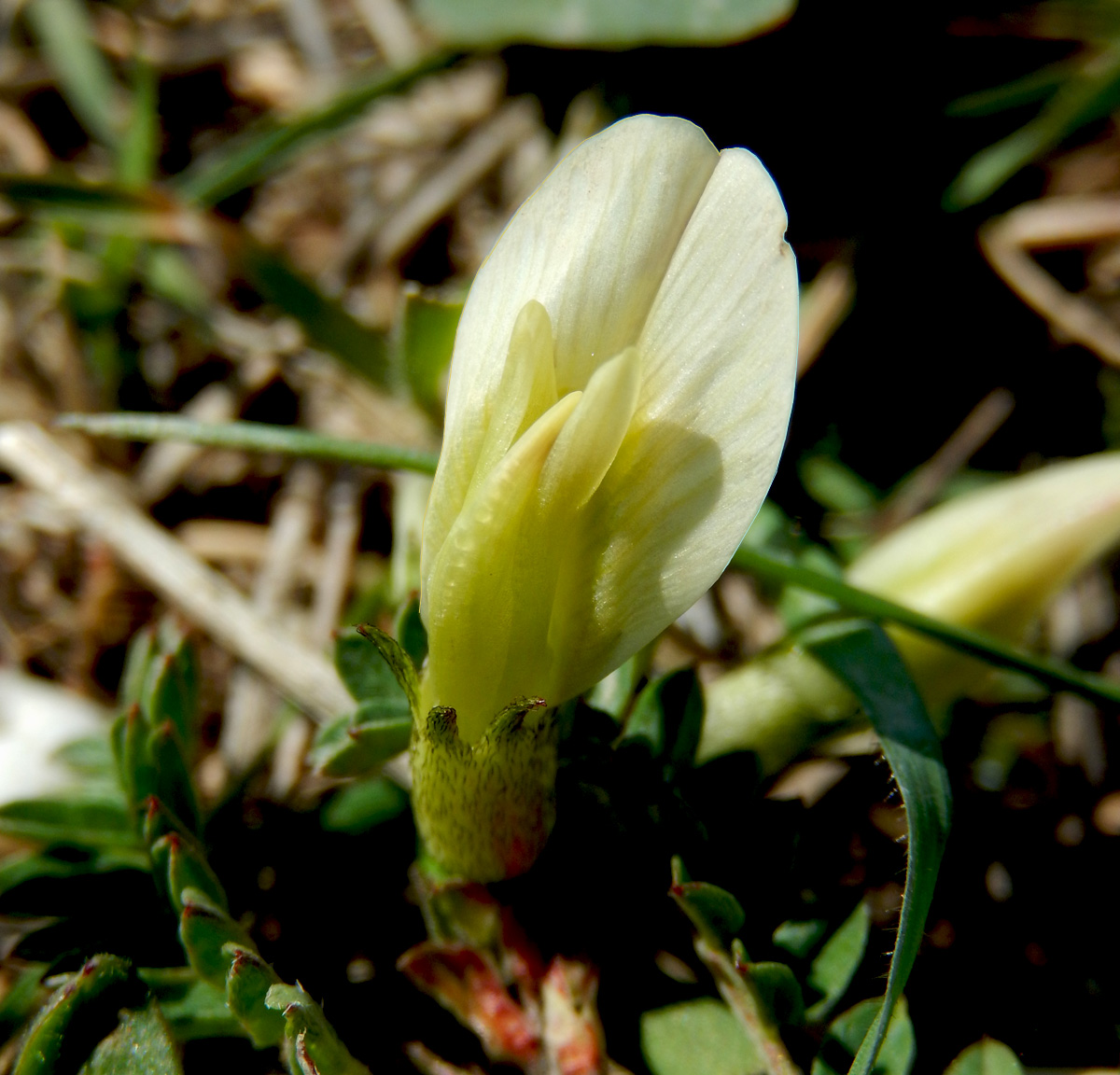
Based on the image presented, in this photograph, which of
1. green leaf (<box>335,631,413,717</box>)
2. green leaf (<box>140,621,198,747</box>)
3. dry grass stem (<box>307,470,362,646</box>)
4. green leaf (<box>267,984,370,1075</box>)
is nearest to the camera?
green leaf (<box>267,984,370,1075</box>)

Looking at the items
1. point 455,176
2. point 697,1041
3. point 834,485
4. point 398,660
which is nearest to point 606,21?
point 455,176

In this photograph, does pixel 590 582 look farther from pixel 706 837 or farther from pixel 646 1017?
pixel 646 1017

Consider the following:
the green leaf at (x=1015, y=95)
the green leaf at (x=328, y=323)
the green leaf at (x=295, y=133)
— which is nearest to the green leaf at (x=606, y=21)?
the green leaf at (x=295, y=133)

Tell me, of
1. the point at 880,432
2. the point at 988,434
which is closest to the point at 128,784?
the point at 880,432

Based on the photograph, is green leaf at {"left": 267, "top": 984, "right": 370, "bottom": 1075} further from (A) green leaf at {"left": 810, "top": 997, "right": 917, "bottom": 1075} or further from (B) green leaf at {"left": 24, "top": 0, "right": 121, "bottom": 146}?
(B) green leaf at {"left": 24, "top": 0, "right": 121, "bottom": 146}

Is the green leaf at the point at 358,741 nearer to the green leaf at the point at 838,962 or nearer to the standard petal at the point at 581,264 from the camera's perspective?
the standard petal at the point at 581,264

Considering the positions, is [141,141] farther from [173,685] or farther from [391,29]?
[173,685]

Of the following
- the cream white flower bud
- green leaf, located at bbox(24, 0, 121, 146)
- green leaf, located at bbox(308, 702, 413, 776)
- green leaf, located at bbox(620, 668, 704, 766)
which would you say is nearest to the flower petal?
the cream white flower bud
